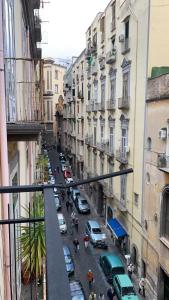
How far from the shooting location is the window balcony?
18.4 meters

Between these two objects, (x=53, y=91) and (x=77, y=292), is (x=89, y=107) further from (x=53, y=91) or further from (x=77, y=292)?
(x=53, y=91)

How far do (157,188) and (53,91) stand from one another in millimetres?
41938

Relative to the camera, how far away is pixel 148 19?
15.1 metres

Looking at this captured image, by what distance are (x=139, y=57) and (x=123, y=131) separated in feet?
15.4

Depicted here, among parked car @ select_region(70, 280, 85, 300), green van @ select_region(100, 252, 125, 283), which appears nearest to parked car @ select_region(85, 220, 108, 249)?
green van @ select_region(100, 252, 125, 283)

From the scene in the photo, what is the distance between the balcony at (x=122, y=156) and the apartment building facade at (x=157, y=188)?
9.07 ft

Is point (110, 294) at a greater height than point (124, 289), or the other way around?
point (124, 289)

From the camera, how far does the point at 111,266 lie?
50.5 ft

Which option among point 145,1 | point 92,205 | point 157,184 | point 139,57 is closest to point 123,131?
point 139,57

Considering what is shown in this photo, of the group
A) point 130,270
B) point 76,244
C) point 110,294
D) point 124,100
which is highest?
point 124,100

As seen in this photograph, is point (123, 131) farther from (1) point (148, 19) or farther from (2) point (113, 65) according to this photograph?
(1) point (148, 19)

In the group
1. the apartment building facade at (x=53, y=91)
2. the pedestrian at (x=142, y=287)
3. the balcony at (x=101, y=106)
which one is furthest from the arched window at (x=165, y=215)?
the apartment building facade at (x=53, y=91)

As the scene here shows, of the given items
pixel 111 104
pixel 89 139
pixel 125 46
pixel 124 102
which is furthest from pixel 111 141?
pixel 89 139

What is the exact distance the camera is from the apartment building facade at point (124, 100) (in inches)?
606
